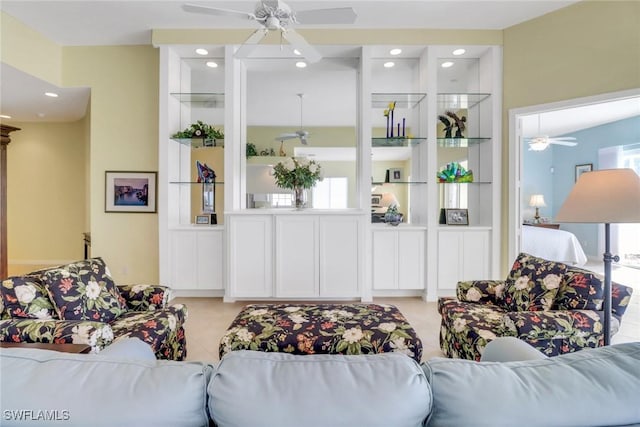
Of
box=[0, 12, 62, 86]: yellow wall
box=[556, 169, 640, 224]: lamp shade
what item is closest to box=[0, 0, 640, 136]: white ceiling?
box=[0, 12, 62, 86]: yellow wall

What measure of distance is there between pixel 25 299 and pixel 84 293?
10.7 inches

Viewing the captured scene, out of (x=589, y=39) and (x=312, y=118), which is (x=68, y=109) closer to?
(x=312, y=118)

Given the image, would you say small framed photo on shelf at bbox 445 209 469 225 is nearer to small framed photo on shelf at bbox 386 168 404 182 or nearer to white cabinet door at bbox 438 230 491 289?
white cabinet door at bbox 438 230 491 289

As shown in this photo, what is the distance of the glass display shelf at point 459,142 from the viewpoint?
3906mm

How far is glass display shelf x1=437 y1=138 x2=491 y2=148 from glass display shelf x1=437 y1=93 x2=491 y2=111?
0.46 meters

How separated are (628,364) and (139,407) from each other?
1.08 metres

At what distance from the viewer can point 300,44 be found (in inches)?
93.9

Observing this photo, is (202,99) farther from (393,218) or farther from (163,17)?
(393,218)

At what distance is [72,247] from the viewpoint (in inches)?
225

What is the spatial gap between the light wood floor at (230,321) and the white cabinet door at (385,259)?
22cm

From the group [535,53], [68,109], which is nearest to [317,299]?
[535,53]

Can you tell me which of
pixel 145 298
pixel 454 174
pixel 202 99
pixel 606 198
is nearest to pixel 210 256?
pixel 145 298

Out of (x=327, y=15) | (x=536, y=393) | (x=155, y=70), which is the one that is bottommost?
(x=536, y=393)

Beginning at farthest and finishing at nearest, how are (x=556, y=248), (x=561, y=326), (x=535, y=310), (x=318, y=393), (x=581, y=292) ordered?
(x=556, y=248) < (x=535, y=310) < (x=581, y=292) < (x=561, y=326) < (x=318, y=393)
